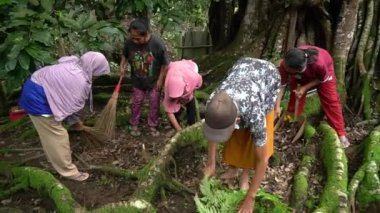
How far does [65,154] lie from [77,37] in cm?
121

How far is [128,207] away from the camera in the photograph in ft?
11.6

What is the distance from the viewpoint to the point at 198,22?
12.1 metres

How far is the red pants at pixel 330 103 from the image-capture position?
4996 millimetres

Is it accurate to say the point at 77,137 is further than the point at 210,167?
Yes

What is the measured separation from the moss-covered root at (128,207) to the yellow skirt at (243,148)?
34.6 inches

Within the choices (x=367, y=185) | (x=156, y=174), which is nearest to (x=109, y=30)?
(x=156, y=174)

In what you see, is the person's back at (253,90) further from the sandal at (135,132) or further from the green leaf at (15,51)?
the sandal at (135,132)

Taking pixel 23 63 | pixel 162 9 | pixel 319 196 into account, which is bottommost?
pixel 319 196

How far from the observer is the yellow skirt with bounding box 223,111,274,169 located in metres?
3.77

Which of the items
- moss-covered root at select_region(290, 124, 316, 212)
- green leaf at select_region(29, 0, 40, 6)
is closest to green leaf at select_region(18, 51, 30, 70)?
green leaf at select_region(29, 0, 40, 6)

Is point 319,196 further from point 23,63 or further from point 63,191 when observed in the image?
point 23,63

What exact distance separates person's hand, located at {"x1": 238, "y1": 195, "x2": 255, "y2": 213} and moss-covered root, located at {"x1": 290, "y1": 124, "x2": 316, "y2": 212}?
74cm

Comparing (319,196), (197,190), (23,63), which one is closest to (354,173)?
(319,196)

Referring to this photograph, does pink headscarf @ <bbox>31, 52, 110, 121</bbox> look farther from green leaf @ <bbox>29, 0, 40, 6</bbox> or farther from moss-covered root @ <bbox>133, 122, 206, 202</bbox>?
moss-covered root @ <bbox>133, 122, 206, 202</bbox>
